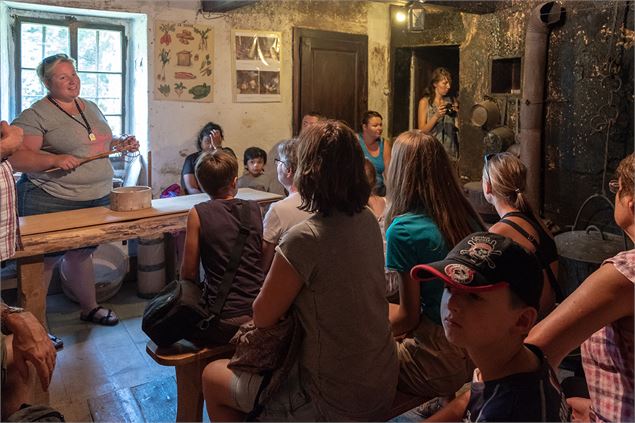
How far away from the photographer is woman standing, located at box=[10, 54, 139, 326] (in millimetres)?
3295

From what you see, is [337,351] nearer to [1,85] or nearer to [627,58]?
[627,58]

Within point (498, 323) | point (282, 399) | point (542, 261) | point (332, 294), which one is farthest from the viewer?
point (542, 261)

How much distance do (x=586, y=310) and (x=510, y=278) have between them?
269mm

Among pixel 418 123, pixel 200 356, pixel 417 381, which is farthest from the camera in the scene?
pixel 418 123

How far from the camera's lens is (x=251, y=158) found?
461cm

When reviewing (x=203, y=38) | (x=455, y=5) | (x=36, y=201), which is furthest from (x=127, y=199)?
(x=455, y=5)

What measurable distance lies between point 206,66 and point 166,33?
0.40 meters

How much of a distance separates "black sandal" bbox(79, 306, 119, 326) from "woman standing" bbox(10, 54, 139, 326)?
222mm

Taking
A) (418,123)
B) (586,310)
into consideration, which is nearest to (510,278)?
(586,310)

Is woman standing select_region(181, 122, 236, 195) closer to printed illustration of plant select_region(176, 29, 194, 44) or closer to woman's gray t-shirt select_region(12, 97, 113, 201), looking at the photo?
printed illustration of plant select_region(176, 29, 194, 44)

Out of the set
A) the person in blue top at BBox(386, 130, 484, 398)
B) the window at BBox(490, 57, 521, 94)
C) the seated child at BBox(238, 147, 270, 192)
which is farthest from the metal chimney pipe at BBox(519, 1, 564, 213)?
the person in blue top at BBox(386, 130, 484, 398)

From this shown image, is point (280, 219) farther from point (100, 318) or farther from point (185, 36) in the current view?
point (185, 36)

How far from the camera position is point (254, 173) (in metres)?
4.61

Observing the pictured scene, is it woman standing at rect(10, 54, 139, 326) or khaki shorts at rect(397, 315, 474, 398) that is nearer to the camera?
khaki shorts at rect(397, 315, 474, 398)
